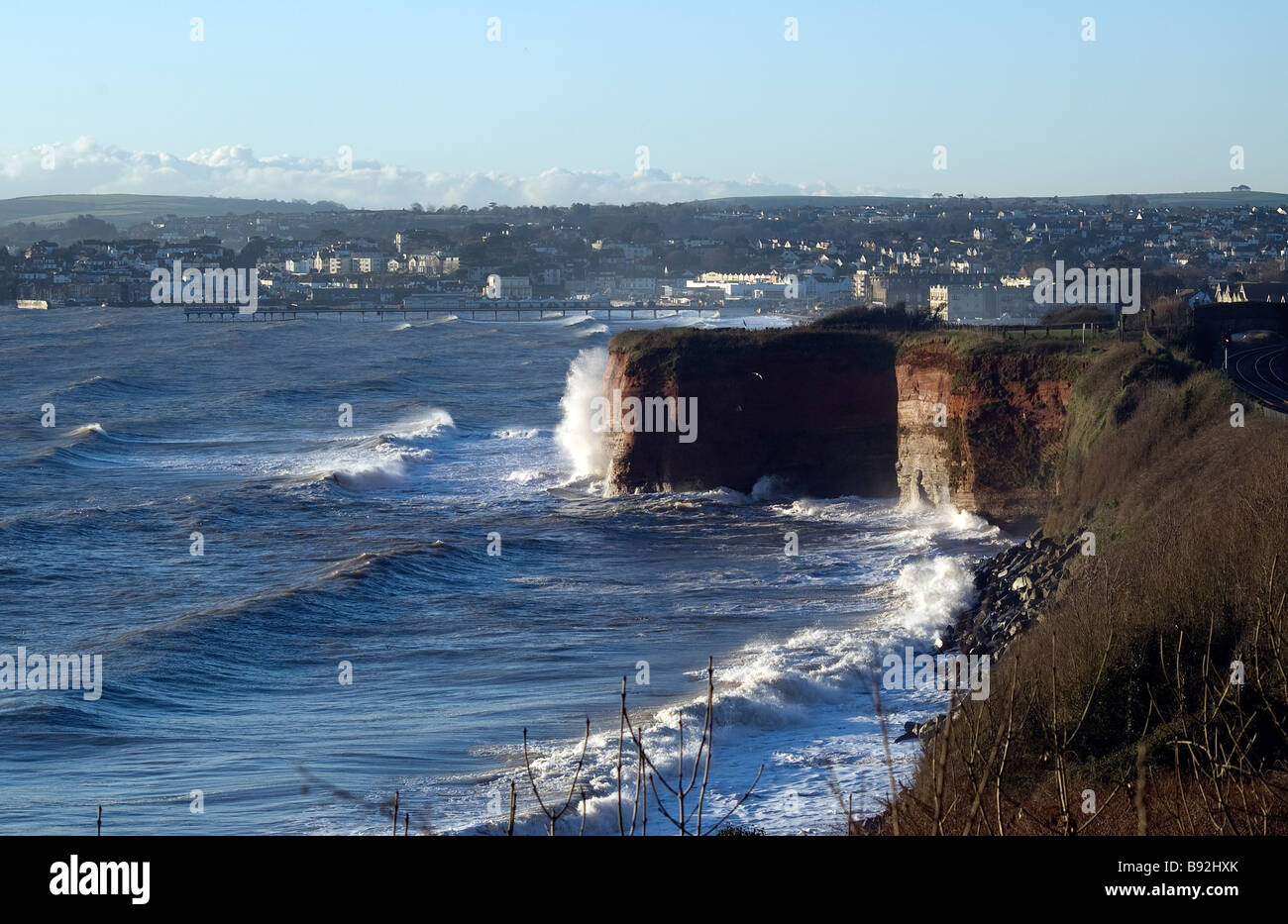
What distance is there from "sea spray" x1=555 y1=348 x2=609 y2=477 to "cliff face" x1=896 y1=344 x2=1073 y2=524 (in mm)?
11611

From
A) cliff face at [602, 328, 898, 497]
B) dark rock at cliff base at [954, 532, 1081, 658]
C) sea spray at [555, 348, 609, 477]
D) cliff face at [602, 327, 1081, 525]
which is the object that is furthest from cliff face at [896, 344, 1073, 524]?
sea spray at [555, 348, 609, 477]

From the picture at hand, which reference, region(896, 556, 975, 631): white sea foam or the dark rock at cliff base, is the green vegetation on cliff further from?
region(896, 556, 975, 631): white sea foam

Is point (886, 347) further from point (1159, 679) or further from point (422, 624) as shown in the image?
point (1159, 679)

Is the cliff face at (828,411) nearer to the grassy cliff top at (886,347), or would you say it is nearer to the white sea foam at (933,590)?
the grassy cliff top at (886,347)

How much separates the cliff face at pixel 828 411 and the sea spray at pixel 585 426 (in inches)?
93.1

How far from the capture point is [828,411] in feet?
148

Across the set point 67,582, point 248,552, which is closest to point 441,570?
point 248,552

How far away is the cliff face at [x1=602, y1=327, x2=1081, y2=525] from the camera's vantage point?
131 ft

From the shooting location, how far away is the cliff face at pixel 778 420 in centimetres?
4444

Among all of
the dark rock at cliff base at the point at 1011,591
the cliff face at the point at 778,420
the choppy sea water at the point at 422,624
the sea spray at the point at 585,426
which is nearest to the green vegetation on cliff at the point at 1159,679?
the dark rock at cliff base at the point at 1011,591
